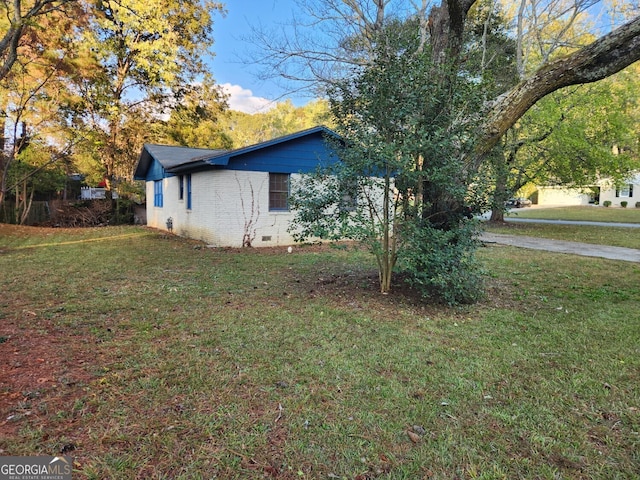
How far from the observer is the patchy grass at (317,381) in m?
2.16

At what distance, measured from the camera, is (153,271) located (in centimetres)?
729

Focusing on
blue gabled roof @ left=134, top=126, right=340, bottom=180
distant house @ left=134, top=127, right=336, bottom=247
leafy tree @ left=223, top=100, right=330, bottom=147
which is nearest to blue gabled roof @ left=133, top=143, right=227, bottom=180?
distant house @ left=134, top=127, right=336, bottom=247

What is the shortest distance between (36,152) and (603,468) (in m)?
20.3

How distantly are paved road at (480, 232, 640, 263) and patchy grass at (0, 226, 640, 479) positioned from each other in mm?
4310

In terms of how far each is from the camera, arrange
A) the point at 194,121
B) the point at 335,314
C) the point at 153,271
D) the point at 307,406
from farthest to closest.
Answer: the point at 194,121
the point at 153,271
the point at 335,314
the point at 307,406

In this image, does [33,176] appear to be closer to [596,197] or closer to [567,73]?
[567,73]

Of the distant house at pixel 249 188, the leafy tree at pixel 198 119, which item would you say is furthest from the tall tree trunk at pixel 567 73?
the leafy tree at pixel 198 119

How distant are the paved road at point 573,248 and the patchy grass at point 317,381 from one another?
4.31 m

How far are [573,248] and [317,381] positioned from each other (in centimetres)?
1114

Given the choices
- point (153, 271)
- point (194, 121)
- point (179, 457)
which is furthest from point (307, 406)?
point (194, 121)

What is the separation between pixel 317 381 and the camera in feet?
9.92

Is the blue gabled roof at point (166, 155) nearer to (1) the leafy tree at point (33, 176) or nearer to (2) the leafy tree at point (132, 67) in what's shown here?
(2) the leafy tree at point (132, 67)

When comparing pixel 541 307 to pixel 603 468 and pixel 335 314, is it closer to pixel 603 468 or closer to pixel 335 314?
pixel 335 314

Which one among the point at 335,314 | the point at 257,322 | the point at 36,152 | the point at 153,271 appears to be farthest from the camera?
the point at 36,152
